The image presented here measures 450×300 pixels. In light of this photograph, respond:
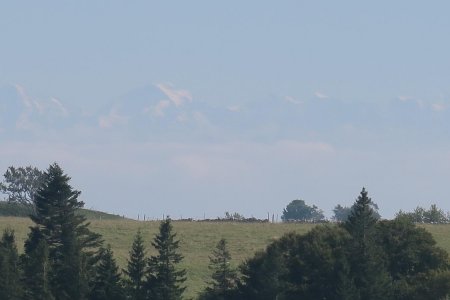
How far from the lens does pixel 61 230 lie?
103 m

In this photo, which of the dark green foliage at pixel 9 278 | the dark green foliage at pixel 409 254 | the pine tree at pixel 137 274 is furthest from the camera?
the dark green foliage at pixel 409 254

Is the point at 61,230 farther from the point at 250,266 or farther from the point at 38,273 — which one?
the point at 250,266

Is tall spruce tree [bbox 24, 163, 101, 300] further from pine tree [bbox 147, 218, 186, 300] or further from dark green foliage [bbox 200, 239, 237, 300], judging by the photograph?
dark green foliage [bbox 200, 239, 237, 300]

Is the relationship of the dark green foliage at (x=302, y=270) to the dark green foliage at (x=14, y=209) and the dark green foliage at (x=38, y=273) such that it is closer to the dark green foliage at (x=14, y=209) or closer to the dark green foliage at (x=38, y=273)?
the dark green foliage at (x=38, y=273)

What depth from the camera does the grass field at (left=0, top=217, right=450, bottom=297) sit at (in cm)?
11969

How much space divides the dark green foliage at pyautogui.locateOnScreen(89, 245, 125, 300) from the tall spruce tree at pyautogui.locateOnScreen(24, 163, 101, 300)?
2.58 ft

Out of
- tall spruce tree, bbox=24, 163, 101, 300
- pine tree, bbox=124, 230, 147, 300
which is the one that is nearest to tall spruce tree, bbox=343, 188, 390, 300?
pine tree, bbox=124, 230, 147, 300

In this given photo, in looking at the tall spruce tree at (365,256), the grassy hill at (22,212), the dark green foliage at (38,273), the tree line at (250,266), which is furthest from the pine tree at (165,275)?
the grassy hill at (22,212)

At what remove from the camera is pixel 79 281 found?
9512 cm

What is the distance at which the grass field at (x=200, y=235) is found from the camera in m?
120

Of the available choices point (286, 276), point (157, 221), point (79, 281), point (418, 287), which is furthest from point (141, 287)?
point (157, 221)

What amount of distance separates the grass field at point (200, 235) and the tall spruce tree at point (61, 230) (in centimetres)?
1094

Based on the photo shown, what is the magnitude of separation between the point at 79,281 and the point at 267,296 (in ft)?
37.3

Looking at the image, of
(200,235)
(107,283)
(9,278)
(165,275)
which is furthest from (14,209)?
(165,275)
